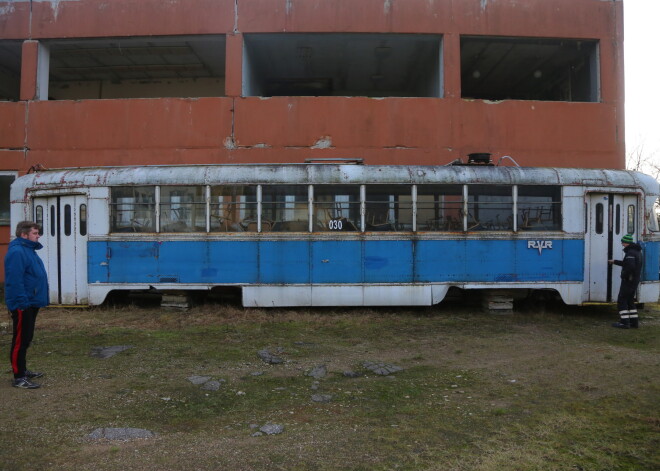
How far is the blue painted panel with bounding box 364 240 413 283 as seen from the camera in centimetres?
877

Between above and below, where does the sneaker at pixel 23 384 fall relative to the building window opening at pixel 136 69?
below

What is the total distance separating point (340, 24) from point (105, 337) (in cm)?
960

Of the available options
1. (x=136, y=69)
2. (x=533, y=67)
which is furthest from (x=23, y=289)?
(x=533, y=67)

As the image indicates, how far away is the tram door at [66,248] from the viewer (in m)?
9.10

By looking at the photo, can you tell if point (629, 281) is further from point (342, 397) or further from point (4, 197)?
point (4, 197)

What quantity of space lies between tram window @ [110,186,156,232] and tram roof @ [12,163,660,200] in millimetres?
155

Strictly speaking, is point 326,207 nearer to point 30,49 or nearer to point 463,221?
point 463,221

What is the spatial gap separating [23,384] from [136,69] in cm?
1506

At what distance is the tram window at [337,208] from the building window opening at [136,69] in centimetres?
762

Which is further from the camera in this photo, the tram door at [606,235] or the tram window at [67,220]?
the tram window at [67,220]

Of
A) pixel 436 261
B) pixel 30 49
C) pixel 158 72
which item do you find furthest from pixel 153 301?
pixel 158 72

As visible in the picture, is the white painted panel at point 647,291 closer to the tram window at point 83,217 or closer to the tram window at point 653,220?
the tram window at point 653,220

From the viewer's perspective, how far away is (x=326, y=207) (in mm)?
8836

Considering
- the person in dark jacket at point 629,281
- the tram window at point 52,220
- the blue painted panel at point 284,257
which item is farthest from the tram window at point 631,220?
the tram window at point 52,220
